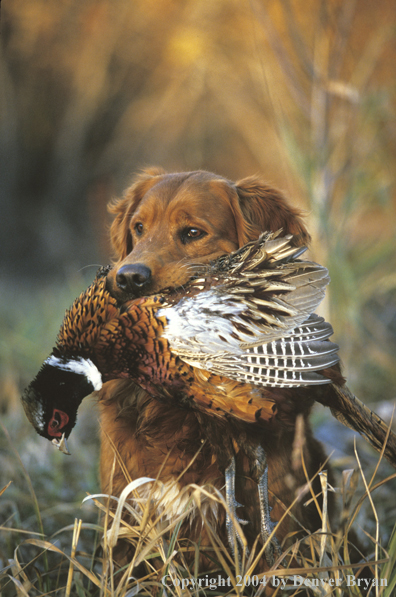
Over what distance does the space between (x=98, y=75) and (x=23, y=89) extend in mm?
1008

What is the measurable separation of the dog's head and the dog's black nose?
8cm

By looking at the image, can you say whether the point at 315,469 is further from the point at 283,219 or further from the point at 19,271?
the point at 19,271

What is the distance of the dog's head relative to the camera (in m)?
1.69

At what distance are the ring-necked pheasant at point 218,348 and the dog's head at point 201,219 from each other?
23 cm

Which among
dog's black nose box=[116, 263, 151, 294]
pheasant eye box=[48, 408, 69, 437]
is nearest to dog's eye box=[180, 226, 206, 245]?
dog's black nose box=[116, 263, 151, 294]

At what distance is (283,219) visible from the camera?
6.10ft

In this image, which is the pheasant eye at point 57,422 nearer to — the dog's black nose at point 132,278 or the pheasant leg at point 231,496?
the dog's black nose at point 132,278

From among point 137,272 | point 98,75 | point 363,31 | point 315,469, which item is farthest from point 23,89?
point 315,469

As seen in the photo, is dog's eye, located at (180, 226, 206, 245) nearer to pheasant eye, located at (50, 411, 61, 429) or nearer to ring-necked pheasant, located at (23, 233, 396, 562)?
ring-necked pheasant, located at (23, 233, 396, 562)

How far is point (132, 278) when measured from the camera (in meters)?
1.47

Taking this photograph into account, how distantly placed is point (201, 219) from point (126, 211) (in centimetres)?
50

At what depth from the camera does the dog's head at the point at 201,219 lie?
66.5 inches

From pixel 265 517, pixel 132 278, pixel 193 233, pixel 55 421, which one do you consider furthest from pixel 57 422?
pixel 193 233

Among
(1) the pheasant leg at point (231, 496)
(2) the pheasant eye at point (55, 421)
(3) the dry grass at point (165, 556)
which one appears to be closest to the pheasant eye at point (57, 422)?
(2) the pheasant eye at point (55, 421)
